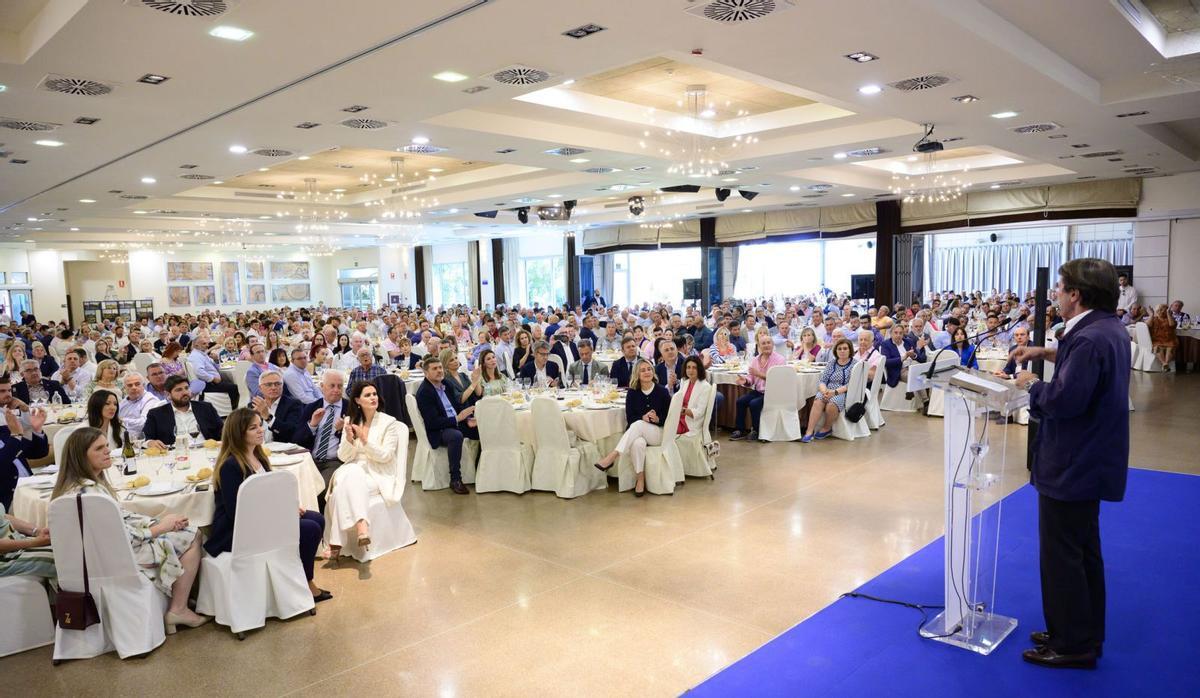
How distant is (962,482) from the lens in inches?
139

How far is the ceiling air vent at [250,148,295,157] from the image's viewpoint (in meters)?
8.97

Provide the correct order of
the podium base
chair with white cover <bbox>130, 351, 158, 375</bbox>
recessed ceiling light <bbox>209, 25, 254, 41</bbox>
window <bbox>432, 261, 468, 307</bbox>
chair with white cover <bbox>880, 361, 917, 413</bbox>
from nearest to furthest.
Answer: the podium base
recessed ceiling light <bbox>209, 25, 254, 41</bbox>
chair with white cover <bbox>880, 361, 917, 413</bbox>
chair with white cover <bbox>130, 351, 158, 375</bbox>
window <bbox>432, 261, 468, 307</bbox>

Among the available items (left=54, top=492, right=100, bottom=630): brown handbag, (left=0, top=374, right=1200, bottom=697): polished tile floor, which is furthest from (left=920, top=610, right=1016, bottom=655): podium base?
(left=54, top=492, right=100, bottom=630): brown handbag

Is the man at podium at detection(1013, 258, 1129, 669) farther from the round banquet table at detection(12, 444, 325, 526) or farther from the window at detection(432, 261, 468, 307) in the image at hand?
the window at detection(432, 261, 468, 307)

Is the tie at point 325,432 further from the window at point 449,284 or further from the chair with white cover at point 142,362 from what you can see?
the window at point 449,284

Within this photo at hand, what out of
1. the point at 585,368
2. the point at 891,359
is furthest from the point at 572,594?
the point at 891,359

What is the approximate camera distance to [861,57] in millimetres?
5656

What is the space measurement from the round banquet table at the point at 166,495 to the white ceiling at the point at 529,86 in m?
2.67

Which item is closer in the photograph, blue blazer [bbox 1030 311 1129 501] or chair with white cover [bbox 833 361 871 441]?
blue blazer [bbox 1030 311 1129 501]

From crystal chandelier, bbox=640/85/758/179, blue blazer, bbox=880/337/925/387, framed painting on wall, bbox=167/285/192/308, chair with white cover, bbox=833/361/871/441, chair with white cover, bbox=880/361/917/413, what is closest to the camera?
chair with white cover, bbox=833/361/871/441

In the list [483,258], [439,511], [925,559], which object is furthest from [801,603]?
[483,258]

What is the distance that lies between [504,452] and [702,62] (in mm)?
3613

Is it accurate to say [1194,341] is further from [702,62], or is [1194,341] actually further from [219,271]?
[219,271]

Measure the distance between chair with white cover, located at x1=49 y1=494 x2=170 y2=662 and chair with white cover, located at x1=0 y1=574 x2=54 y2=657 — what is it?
174 millimetres
